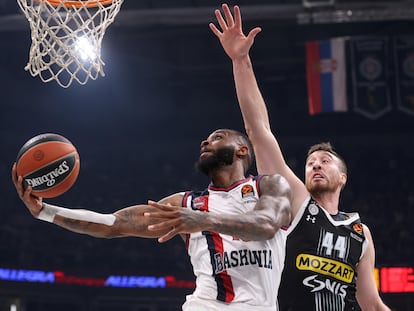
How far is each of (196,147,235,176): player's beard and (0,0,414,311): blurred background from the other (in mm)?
7444

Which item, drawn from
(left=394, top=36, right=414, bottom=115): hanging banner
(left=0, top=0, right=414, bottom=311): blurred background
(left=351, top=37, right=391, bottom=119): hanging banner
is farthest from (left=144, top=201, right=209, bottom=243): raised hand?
(left=394, top=36, right=414, bottom=115): hanging banner

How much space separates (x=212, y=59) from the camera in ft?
54.4

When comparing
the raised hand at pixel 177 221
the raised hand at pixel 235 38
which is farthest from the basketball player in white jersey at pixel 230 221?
the raised hand at pixel 235 38

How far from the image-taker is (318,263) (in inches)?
154

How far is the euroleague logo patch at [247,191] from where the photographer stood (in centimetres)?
353

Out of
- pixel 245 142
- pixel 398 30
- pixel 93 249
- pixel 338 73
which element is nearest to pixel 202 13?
pixel 338 73

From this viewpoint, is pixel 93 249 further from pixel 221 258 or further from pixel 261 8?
pixel 221 258

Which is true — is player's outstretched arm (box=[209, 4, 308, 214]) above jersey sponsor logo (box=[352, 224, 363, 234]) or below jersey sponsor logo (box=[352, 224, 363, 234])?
above

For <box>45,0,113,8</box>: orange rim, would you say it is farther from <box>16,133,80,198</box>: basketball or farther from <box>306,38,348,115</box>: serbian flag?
<box>306,38,348,115</box>: serbian flag

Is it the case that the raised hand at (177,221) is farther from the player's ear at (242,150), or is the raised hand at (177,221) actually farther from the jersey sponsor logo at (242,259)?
the player's ear at (242,150)

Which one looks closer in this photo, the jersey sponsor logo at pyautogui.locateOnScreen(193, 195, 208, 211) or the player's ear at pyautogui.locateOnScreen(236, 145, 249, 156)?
the jersey sponsor logo at pyautogui.locateOnScreen(193, 195, 208, 211)

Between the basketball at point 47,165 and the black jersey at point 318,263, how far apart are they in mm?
1336

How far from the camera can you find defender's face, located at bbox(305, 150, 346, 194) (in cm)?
421

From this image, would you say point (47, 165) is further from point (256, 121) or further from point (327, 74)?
point (327, 74)
